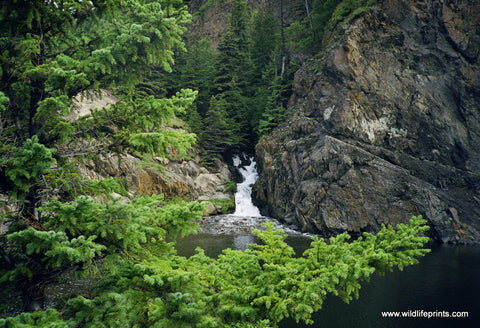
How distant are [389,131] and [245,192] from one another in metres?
13.6

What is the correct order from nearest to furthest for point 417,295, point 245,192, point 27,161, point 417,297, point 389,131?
1. point 27,161
2. point 417,297
3. point 417,295
4. point 389,131
5. point 245,192

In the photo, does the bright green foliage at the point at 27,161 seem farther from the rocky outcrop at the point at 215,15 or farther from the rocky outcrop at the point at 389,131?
the rocky outcrop at the point at 215,15

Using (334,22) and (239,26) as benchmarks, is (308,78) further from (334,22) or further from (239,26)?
(239,26)

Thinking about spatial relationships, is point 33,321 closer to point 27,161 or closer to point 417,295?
point 27,161

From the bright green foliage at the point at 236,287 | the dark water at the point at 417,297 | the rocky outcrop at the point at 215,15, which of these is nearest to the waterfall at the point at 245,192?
the dark water at the point at 417,297

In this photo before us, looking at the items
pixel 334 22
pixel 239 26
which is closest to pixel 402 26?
pixel 334 22

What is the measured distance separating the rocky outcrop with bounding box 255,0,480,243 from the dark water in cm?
476

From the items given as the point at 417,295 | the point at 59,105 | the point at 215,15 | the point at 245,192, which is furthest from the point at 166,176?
the point at 215,15

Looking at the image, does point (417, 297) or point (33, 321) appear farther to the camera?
point (417, 297)

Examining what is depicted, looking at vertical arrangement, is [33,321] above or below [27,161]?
below

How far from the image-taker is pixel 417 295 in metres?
10.1

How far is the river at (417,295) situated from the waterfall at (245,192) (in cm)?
889

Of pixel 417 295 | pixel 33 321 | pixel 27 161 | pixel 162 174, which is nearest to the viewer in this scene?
pixel 33 321

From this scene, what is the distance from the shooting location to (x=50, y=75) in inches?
146
